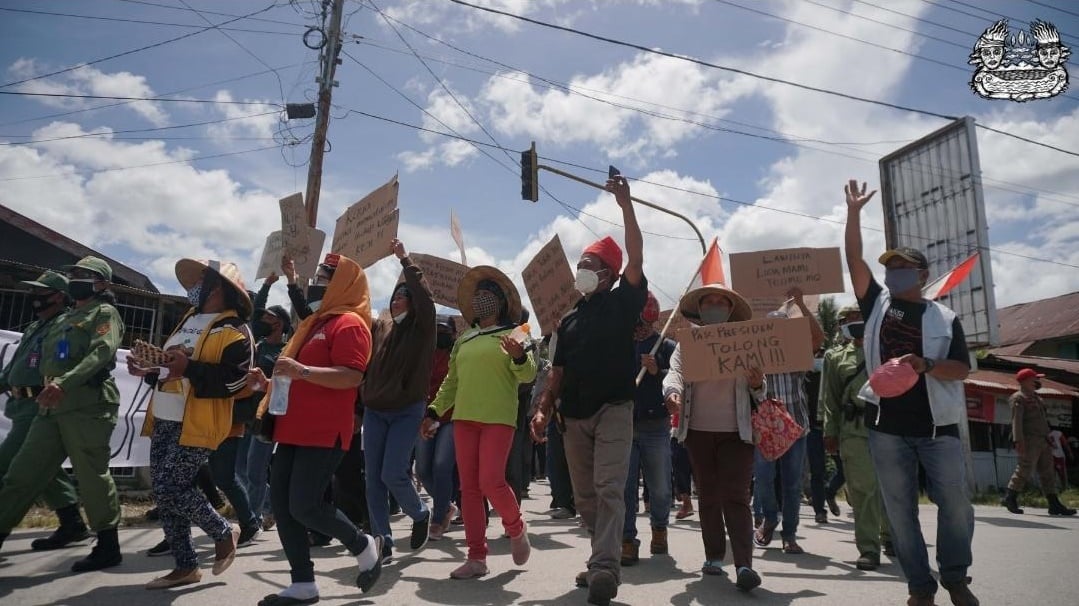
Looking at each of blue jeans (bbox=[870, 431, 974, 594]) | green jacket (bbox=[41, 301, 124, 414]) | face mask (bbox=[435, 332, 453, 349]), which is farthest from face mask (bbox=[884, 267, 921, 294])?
green jacket (bbox=[41, 301, 124, 414])

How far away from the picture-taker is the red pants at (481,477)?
183 inches

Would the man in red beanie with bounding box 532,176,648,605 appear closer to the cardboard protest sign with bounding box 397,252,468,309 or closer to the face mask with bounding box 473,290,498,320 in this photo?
the face mask with bounding box 473,290,498,320

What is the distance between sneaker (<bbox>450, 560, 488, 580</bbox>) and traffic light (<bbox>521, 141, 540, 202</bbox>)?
36.3 feet

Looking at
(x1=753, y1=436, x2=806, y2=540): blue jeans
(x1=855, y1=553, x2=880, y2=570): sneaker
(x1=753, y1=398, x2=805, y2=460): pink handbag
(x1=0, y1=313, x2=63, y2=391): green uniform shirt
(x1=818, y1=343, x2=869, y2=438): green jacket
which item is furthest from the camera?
(x1=753, y1=436, x2=806, y2=540): blue jeans

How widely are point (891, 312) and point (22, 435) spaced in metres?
6.07

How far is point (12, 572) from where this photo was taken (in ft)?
15.3

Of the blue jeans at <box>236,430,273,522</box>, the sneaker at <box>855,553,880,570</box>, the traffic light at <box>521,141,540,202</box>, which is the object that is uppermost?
the traffic light at <box>521,141,540,202</box>

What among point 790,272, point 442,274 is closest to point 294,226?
point 442,274

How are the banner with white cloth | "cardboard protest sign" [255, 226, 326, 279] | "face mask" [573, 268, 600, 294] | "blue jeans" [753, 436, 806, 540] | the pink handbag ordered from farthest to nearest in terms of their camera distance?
the banner with white cloth, "cardboard protest sign" [255, 226, 326, 279], "blue jeans" [753, 436, 806, 540], the pink handbag, "face mask" [573, 268, 600, 294]

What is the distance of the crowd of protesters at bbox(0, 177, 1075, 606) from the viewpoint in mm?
3836

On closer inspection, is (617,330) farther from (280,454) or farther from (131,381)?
(131,381)

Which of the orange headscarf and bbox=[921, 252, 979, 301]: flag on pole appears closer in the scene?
the orange headscarf

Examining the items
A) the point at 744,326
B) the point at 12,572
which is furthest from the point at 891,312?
the point at 12,572

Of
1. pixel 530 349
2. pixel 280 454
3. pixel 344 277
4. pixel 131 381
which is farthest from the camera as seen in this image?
pixel 131 381
